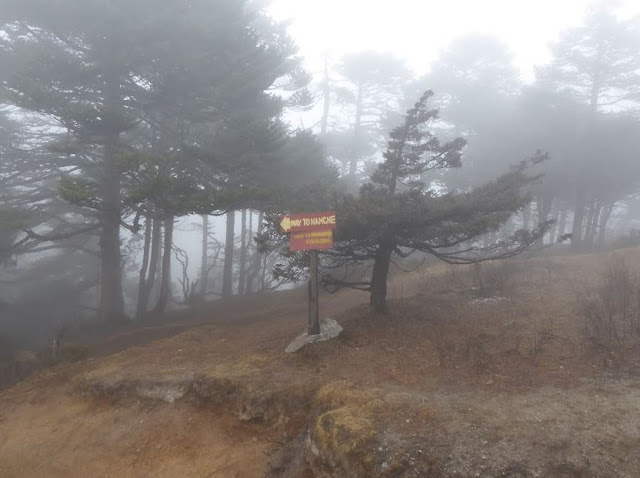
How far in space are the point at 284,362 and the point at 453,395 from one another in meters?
3.23

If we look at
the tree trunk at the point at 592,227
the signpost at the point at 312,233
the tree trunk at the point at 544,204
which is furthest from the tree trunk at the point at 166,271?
the tree trunk at the point at 592,227

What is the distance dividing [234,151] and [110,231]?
5.01 metres

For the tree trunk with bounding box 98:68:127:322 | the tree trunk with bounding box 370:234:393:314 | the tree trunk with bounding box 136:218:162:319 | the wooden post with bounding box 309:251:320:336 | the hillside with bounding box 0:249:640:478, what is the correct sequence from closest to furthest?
the hillside with bounding box 0:249:640:478 < the wooden post with bounding box 309:251:320:336 < the tree trunk with bounding box 370:234:393:314 < the tree trunk with bounding box 98:68:127:322 < the tree trunk with bounding box 136:218:162:319

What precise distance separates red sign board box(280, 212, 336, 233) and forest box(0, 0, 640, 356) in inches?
22.1

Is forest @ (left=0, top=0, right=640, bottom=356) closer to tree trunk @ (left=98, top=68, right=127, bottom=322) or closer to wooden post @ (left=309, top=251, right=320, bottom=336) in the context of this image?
tree trunk @ (left=98, top=68, right=127, bottom=322)

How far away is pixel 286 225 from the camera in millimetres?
8938

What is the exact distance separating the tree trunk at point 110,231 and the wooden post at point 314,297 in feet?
27.1

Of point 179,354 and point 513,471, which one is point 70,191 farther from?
point 513,471

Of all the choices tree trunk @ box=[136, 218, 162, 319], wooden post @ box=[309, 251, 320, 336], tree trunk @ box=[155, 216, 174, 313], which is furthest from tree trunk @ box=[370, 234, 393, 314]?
tree trunk @ box=[136, 218, 162, 319]

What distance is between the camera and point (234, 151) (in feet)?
48.6

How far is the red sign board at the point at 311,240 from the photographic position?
8.67 metres

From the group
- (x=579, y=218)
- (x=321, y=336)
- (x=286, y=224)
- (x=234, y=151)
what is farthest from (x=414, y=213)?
(x=579, y=218)

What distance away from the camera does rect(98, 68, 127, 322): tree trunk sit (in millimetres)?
14837

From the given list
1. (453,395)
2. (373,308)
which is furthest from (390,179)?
(453,395)
